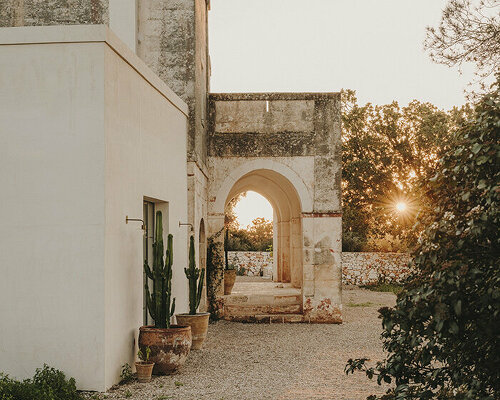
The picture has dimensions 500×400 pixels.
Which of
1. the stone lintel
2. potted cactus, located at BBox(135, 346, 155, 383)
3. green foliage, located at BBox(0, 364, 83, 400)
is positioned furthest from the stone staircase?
green foliage, located at BBox(0, 364, 83, 400)

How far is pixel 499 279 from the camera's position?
2.91 metres

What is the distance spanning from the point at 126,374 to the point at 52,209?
6.95 ft

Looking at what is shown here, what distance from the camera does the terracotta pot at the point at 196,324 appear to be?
30.1 ft

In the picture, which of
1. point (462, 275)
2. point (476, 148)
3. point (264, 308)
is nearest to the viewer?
point (462, 275)

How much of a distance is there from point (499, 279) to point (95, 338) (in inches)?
182

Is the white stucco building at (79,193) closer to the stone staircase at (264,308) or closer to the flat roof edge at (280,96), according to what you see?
the stone staircase at (264,308)

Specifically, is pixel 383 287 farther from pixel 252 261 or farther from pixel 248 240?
pixel 248 240

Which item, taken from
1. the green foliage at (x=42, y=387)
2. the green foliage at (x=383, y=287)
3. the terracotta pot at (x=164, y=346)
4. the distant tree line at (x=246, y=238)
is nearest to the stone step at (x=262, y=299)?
the terracotta pot at (x=164, y=346)

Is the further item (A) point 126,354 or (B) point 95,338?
(A) point 126,354

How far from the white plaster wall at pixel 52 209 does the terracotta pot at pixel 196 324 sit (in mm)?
2968

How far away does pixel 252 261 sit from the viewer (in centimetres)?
2505

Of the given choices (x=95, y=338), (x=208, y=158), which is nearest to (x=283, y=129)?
(x=208, y=158)

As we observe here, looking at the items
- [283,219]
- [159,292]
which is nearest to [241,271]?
[283,219]

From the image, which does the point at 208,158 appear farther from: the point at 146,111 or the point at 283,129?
the point at 146,111
